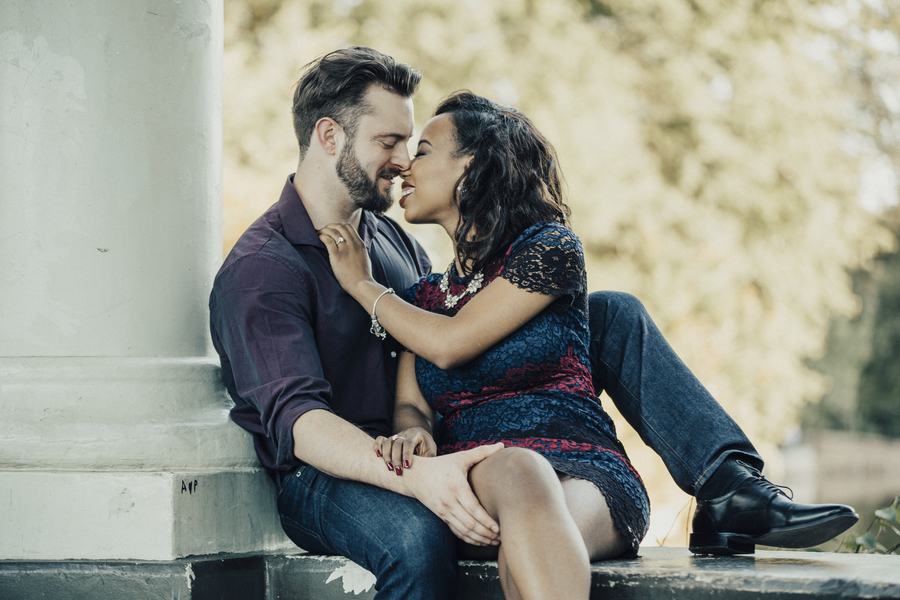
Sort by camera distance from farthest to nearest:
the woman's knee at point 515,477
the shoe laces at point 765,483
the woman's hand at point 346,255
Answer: the woman's hand at point 346,255 < the shoe laces at point 765,483 < the woman's knee at point 515,477

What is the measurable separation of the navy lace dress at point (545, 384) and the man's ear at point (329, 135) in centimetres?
83

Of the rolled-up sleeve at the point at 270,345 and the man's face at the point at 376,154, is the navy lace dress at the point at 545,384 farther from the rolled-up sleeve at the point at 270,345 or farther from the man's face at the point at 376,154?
the man's face at the point at 376,154

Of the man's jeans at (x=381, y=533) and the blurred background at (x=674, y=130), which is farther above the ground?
the blurred background at (x=674, y=130)

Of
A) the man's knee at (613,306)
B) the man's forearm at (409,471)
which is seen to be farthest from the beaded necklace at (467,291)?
the man's forearm at (409,471)

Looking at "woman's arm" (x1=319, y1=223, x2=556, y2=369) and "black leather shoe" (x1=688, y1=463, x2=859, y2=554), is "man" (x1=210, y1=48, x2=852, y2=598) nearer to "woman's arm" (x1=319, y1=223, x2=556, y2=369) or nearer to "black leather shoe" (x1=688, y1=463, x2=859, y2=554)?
"black leather shoe" (x1=688, y1=463, x2=859, y2=554)

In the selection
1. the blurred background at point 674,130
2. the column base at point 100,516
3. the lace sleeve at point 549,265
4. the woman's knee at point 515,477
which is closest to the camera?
the woman's knee at point 515,477

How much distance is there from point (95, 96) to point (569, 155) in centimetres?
612

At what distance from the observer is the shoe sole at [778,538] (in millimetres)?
2232

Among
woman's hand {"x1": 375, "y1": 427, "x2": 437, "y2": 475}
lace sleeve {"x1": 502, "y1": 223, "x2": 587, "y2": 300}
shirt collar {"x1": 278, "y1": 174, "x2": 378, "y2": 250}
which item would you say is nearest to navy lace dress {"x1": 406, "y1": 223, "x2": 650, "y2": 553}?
lace sleeve {"x1": 502, "y1": 223, "x2": 587, "y2": 300}

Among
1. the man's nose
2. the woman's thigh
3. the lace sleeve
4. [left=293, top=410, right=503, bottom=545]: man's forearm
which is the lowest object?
the woman's thigh

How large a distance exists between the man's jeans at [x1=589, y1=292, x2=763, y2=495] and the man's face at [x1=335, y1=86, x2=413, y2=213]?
845 millimetres

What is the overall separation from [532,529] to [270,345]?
0.95m

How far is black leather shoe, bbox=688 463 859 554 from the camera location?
2.25 meters

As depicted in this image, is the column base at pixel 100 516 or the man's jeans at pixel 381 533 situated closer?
the man's jeans at pixel 381 533
